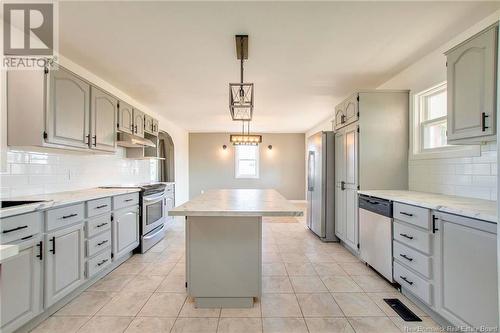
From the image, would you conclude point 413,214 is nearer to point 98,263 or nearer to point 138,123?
point 98,263

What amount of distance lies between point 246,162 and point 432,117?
5.95m

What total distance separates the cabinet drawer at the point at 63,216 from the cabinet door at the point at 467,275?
10.2 feet

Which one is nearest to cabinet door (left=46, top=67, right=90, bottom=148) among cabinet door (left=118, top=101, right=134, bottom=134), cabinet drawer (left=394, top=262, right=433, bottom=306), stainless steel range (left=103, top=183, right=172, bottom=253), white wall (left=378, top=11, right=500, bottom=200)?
cabinet door (left=118, top=101, right=134, bottom=134)

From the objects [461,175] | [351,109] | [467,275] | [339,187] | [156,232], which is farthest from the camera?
[156,232]

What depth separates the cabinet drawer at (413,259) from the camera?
192 centimetres

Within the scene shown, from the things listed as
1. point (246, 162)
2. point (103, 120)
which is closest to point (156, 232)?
point (103, 120)

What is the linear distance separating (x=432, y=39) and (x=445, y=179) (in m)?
1.45

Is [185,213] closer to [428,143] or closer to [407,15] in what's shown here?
[407,15]

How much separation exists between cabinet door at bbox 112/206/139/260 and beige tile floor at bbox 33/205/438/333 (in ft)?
0.74

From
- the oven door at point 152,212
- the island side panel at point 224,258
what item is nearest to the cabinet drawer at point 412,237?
the island side panel at point 224,258

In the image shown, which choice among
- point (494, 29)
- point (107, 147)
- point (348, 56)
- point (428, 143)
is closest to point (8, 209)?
point (107, 147)

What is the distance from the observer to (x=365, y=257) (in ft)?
9.53

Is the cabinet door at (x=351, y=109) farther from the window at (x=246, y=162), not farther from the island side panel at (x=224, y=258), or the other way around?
the window at (x=246, y=162)

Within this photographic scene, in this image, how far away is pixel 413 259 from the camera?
2.08 meters
